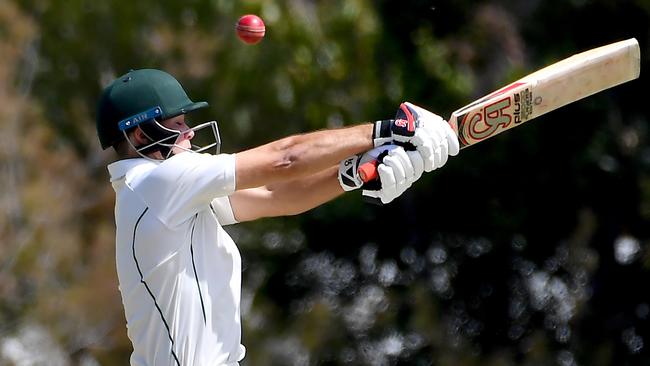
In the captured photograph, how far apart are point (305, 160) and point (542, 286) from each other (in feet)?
17.8

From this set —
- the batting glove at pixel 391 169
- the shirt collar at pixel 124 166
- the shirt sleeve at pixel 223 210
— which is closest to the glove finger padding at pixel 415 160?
the batting glove at pixel 391 169

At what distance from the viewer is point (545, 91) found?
4.56 meters

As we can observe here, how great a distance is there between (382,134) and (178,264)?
0.67m

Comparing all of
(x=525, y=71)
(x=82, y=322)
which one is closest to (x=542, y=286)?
(x=525, y=71)

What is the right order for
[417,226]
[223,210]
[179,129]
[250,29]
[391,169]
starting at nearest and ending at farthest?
[391,169] → [179,129] → [223,210] → [250,29] → [417,226]

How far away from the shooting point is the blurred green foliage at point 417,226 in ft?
29.9

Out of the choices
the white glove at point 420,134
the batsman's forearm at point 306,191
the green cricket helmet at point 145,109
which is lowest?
the batsman's forearm at point 306,191

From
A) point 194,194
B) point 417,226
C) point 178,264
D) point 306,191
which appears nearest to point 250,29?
point 306,191

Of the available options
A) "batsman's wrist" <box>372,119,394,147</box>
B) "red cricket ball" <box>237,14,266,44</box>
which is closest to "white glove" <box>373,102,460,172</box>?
"batsman's wrist" <box>372,119,394,147</box>

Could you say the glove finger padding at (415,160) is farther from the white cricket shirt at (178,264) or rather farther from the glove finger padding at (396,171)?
the white cricket shirt at (178,264)

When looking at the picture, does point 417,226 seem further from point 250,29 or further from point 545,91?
point 545,91

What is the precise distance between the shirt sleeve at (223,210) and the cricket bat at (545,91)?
2.33ft

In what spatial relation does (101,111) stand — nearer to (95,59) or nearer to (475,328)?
(475,328)

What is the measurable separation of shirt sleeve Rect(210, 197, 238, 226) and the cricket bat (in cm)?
71
